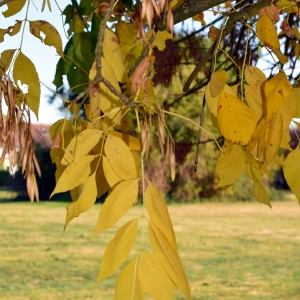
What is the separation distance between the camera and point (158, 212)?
1.34ft

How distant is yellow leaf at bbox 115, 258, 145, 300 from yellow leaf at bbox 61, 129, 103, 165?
11 centimetres

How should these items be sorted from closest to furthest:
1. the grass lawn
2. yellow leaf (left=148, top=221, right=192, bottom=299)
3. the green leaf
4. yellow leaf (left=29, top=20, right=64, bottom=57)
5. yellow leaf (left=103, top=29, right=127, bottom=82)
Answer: yellow leaf (left=148, top=221, right=192, bottom=299)
yellow leaf (left=103, top=29, right=127, bottom=82)
yellow leaf (left=29, top=20, right=64, bottom=57)
the green leaf
the grass lawn

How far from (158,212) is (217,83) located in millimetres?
154

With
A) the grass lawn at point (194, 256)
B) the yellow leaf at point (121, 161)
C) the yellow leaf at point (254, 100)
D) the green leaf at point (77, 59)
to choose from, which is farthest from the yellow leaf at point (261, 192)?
the grass lawn at point (194, 256)

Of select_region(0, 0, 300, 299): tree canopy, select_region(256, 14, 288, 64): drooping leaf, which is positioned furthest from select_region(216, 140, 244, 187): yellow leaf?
select_region(256, 14, 288, 64): drooping leaf

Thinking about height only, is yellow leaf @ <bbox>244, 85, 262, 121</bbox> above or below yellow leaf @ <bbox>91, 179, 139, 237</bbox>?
above

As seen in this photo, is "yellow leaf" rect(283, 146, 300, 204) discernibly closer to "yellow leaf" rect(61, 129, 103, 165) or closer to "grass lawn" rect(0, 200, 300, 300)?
"yellow leaf" rect(61, 129, 103, 165)

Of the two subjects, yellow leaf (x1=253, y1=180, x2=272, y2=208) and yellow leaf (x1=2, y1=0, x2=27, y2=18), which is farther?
yellow leaf (x1=2, y1=0, x2=27, y2=18)

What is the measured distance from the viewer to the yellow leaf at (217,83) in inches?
18.8

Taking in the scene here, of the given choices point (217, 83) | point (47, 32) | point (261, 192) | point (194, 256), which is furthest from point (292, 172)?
point (194, 256)

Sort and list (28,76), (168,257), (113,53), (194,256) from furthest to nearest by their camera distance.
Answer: (194,256)
(28,76)
(113,53)
(168,257)

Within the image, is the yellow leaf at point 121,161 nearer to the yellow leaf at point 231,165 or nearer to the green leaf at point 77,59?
the yellow leaf at point 231,165

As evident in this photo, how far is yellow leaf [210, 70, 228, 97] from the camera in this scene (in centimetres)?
48

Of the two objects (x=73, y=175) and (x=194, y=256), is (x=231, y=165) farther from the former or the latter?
(x=194, y=256)
